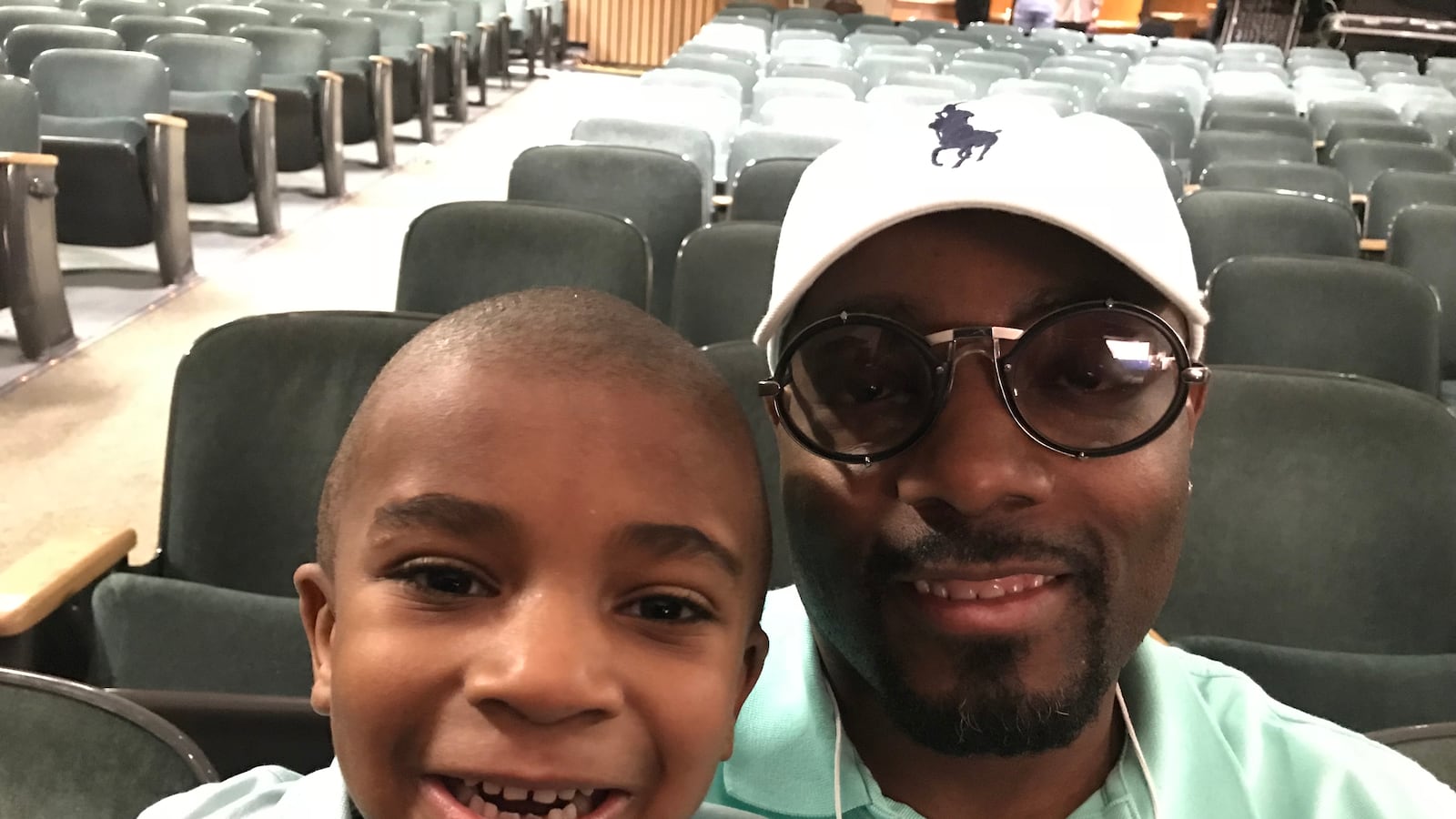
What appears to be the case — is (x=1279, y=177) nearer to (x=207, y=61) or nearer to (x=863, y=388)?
(x=863, y=388)

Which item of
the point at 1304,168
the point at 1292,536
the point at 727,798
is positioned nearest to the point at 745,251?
the point at 1292,536

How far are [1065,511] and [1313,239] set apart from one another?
2.69 metres

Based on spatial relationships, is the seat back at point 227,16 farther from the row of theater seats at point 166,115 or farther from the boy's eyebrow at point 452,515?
the boy's eyebrow at point 452,515

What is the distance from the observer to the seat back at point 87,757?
998mm

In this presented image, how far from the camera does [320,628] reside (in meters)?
0.78

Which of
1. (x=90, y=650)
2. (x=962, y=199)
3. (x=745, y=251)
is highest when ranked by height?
(x=962, y=199)

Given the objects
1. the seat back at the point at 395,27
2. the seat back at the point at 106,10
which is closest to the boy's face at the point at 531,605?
the seat back at the point at 106,10

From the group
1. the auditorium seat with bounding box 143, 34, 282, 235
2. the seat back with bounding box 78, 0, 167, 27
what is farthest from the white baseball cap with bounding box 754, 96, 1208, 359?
the seat back with bounding box 78, 0, 167, 27

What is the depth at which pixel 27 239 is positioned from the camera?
3516mm

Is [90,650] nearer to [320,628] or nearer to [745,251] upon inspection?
[320,628]

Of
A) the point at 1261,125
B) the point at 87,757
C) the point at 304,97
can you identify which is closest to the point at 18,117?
the point at 304,97

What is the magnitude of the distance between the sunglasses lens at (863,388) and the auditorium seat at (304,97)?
219 inches

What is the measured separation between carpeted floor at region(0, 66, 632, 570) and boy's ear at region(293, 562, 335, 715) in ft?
5.19

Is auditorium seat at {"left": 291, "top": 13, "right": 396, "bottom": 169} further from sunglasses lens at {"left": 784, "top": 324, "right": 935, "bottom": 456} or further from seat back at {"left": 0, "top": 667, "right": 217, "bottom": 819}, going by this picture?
sunglasses lens at {"left": 784, "top": 324, "right": 935, "bottom": 456}
